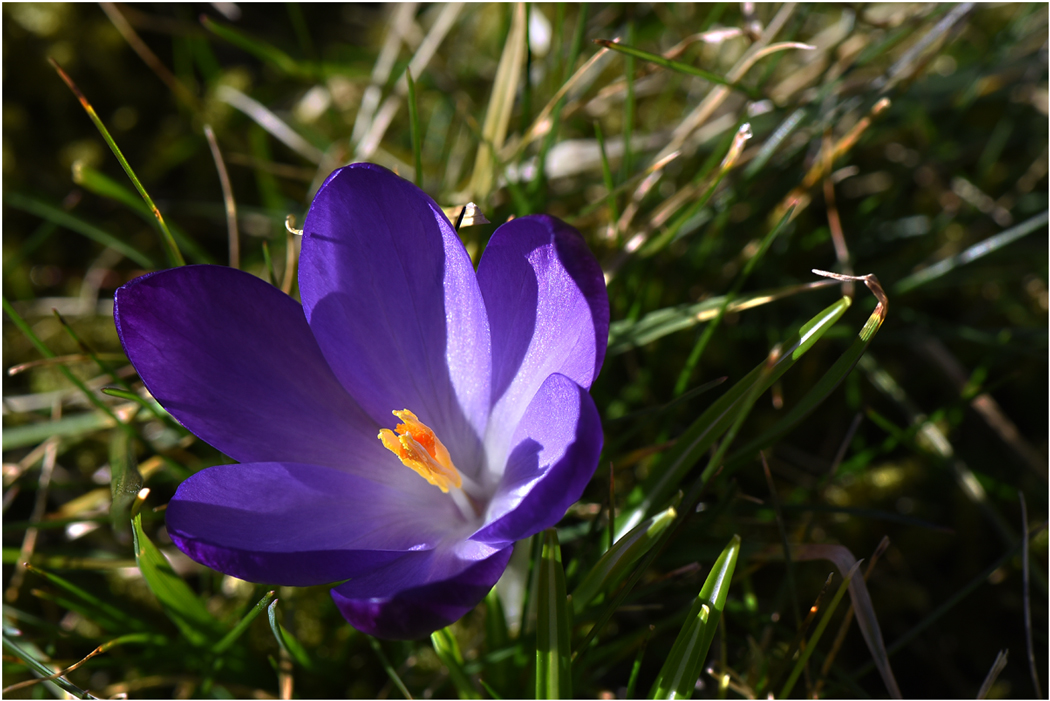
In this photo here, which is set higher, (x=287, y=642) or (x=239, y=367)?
(x=239, y=367)

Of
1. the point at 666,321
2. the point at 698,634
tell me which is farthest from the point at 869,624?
the point at 666,321

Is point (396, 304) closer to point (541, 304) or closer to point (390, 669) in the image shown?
point (541, 304)

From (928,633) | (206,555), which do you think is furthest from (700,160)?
(206,555)

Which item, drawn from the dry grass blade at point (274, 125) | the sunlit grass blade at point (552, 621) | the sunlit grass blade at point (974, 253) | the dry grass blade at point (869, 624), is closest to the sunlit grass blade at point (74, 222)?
the dry grass blade at point (274, 125)

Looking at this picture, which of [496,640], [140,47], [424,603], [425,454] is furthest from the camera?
[140,47]

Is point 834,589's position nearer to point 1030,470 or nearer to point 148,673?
point 1030,470

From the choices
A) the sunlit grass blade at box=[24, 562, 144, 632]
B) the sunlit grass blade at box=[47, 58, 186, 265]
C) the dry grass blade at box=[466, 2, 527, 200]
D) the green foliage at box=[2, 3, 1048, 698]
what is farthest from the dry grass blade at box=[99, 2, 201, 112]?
the sunlit grass blade at box=[24, 562, 144, 632]
